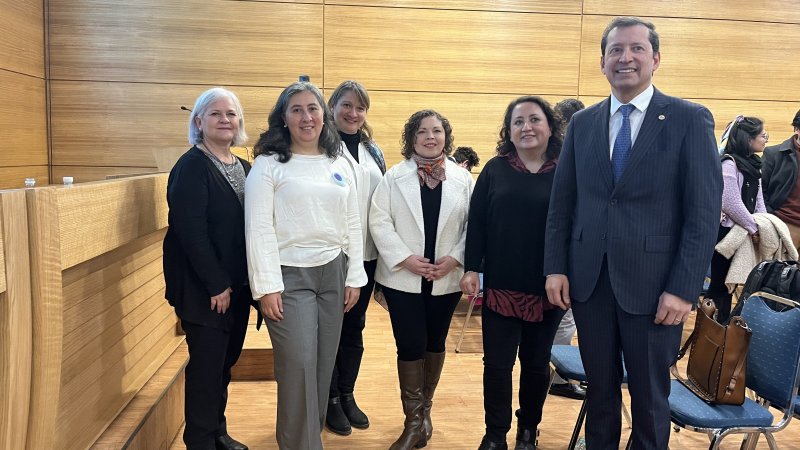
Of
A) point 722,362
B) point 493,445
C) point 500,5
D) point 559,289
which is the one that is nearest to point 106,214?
point 559,289

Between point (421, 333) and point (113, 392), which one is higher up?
point (421, 333)

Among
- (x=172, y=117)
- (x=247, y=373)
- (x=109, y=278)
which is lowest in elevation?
(x=247, y=373)

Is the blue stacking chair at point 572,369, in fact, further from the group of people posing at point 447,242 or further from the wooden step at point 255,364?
the wooden step at point 255,364

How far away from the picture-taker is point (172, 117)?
5559 millimetres

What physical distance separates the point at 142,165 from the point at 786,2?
6.56 meters

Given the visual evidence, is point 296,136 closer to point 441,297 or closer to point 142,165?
point 441,297

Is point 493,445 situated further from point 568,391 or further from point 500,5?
point 500,5

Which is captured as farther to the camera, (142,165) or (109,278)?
(142,165)

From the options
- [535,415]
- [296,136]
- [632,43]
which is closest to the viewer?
[632,43]

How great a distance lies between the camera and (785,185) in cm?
428

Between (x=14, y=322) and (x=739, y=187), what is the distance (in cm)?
412

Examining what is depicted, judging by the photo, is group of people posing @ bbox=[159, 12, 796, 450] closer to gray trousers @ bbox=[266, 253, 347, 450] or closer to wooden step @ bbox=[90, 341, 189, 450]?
gray trousers @ bbox=[266, 253, 347, 450]

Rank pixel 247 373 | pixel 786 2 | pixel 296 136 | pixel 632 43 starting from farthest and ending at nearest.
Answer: pixel 786 2
pixel 247 373
pixel 296 136
pixel 632 43

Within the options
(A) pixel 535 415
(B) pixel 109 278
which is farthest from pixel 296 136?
(A) pixel 535 415
